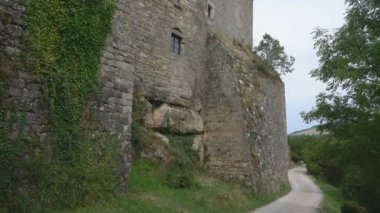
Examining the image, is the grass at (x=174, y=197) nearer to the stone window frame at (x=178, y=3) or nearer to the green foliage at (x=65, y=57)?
the green foliage at (x=65, y=57)

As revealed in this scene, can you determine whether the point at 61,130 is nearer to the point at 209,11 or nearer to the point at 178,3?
the point at 178,3

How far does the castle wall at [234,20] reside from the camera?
1752 centimetres

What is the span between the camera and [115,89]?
8.47 metres

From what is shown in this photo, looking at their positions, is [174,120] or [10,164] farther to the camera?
[174,120]

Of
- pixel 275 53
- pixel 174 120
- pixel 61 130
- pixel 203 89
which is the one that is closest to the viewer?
pixel 61 130

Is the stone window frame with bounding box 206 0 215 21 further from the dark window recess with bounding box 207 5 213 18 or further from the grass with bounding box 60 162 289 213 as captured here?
the grass with bounding box 60 162 289 213

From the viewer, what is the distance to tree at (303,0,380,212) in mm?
9766

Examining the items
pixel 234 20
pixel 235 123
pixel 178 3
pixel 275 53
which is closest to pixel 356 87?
pixel 235 123

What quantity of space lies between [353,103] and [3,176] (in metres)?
9.01

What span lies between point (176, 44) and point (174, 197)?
6.13 meters

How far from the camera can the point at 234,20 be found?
19281 mm

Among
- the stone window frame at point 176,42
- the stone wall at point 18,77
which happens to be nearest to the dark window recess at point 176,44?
the stone window frame at point 176,42

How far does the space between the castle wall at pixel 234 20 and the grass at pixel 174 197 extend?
293 inches

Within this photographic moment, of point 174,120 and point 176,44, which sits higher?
point 176,44
